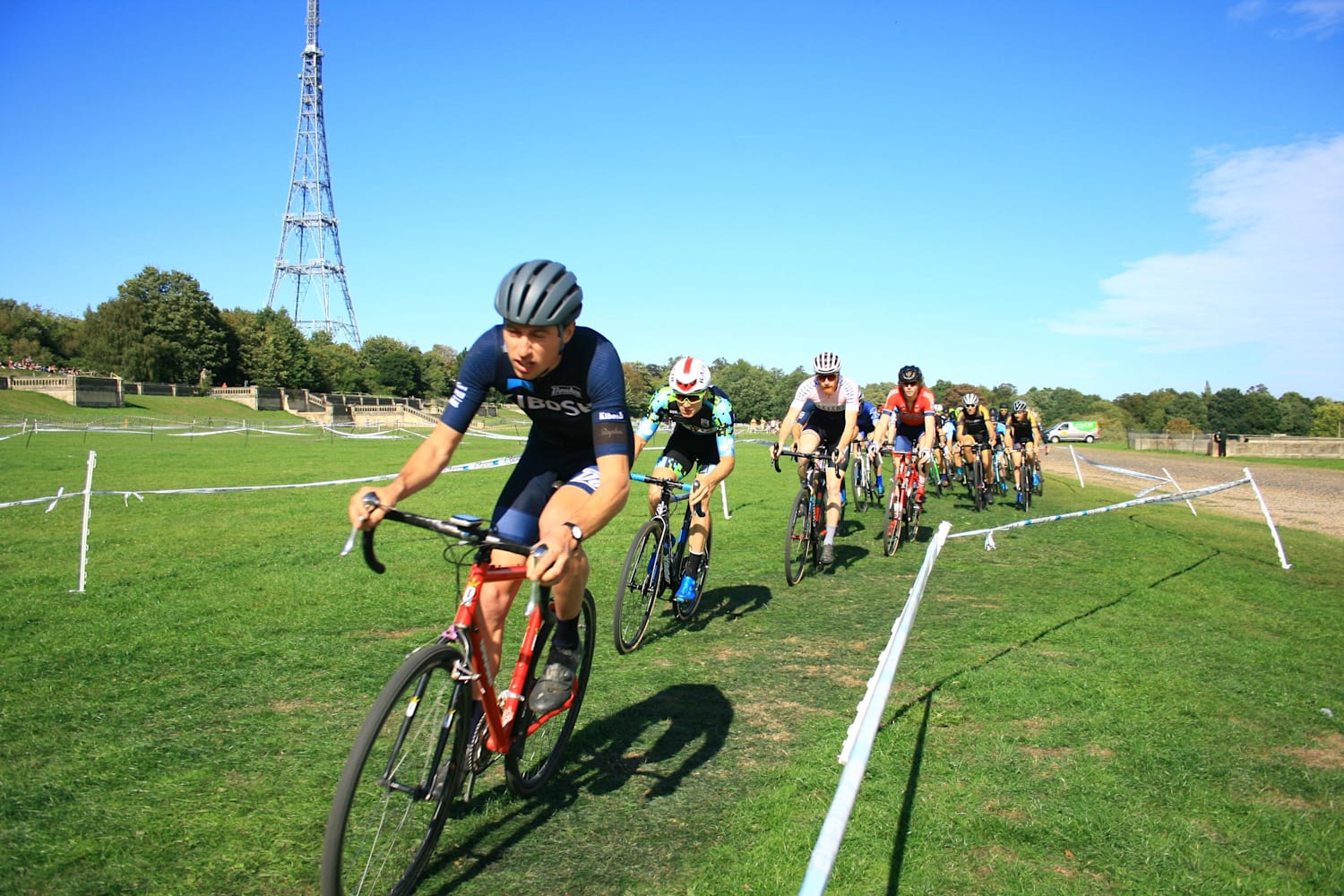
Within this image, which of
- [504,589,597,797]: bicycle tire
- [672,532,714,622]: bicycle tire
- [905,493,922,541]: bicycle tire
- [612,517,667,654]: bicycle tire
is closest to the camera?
[504,589,597,797]: bicycle tire

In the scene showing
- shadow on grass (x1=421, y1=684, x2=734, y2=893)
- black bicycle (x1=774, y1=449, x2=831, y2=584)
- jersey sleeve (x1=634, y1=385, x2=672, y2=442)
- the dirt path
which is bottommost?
shadow on grass (x1=421, y1=684, x2=734, y2=893)

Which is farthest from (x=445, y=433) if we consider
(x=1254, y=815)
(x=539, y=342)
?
(x=1254, y=815)

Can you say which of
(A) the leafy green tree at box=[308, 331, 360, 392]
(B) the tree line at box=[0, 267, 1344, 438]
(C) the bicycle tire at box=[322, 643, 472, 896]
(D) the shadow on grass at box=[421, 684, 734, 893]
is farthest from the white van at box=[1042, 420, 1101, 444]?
(A) the leafy green tree at box=[308, 331, 360, 392]

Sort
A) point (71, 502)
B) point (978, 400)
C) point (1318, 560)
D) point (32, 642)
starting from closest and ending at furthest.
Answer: point (32, 642), point (1318, 560), point (71, 502), point (978, 400)

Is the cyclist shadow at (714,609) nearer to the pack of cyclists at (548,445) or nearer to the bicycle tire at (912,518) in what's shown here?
the pack of cyclists at (548,445)

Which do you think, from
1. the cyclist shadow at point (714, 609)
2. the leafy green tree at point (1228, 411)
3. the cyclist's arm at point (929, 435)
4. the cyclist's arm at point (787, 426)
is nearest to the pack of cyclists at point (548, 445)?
the cyclist shadow at point (714, 609)

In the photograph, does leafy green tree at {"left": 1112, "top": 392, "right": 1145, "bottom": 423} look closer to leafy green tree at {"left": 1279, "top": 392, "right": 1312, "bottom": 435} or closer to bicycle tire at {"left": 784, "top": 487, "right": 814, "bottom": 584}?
leafy green tree at {"left": 1279, "top": 392, "right": 1312, "bottom": 435}

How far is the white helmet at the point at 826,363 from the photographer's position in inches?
424

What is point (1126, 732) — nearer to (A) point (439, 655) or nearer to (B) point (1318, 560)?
(A) point (439, 655)

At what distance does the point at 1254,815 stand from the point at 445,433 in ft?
14.1

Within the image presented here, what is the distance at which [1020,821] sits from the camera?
4051mm

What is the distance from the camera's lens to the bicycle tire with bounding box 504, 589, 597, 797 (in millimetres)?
3988

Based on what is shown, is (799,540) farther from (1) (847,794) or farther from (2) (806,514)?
(1) (847,794)

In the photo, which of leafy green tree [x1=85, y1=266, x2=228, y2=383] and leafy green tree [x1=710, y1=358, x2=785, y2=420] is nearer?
leafy green tree [x1=85, y1=266, x2=228, y2=383]
